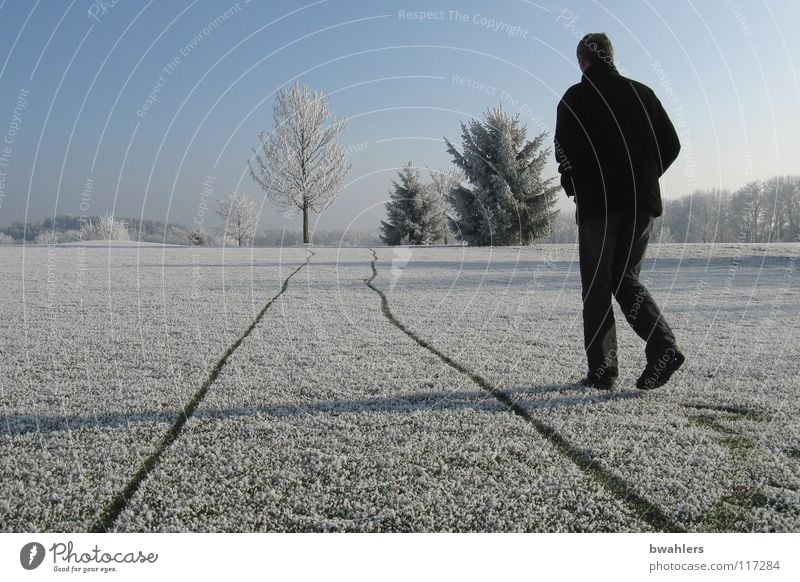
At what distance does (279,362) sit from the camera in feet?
16.3

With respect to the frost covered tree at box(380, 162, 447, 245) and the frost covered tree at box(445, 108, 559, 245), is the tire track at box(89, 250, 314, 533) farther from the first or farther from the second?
the frost covered tree at box(380, 162, 447, 245)

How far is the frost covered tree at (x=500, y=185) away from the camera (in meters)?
29.1

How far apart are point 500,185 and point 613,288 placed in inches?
1006

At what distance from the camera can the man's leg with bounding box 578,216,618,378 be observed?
4.04 m

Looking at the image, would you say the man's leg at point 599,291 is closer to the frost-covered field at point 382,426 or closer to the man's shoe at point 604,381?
the man's shoe at point 604,381

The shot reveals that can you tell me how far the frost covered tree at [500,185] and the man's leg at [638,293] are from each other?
25020 mm

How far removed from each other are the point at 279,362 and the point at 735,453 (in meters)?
3.51

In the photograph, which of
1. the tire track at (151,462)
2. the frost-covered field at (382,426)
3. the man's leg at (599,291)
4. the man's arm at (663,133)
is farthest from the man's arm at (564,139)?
the tire track at (151,462)

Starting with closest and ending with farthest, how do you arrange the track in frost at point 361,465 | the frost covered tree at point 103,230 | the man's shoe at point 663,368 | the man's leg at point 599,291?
1. the track in frost at point 361,465
2. the man's shoe at point 663,368
3. the man's leg at point 599,291
4. the frost covered tree at point 103,230

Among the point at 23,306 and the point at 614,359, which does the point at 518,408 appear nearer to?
the point at 614,359

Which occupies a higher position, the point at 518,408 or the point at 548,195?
the point at 548,195

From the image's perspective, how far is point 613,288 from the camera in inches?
161

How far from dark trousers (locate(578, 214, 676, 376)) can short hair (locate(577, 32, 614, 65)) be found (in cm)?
118
